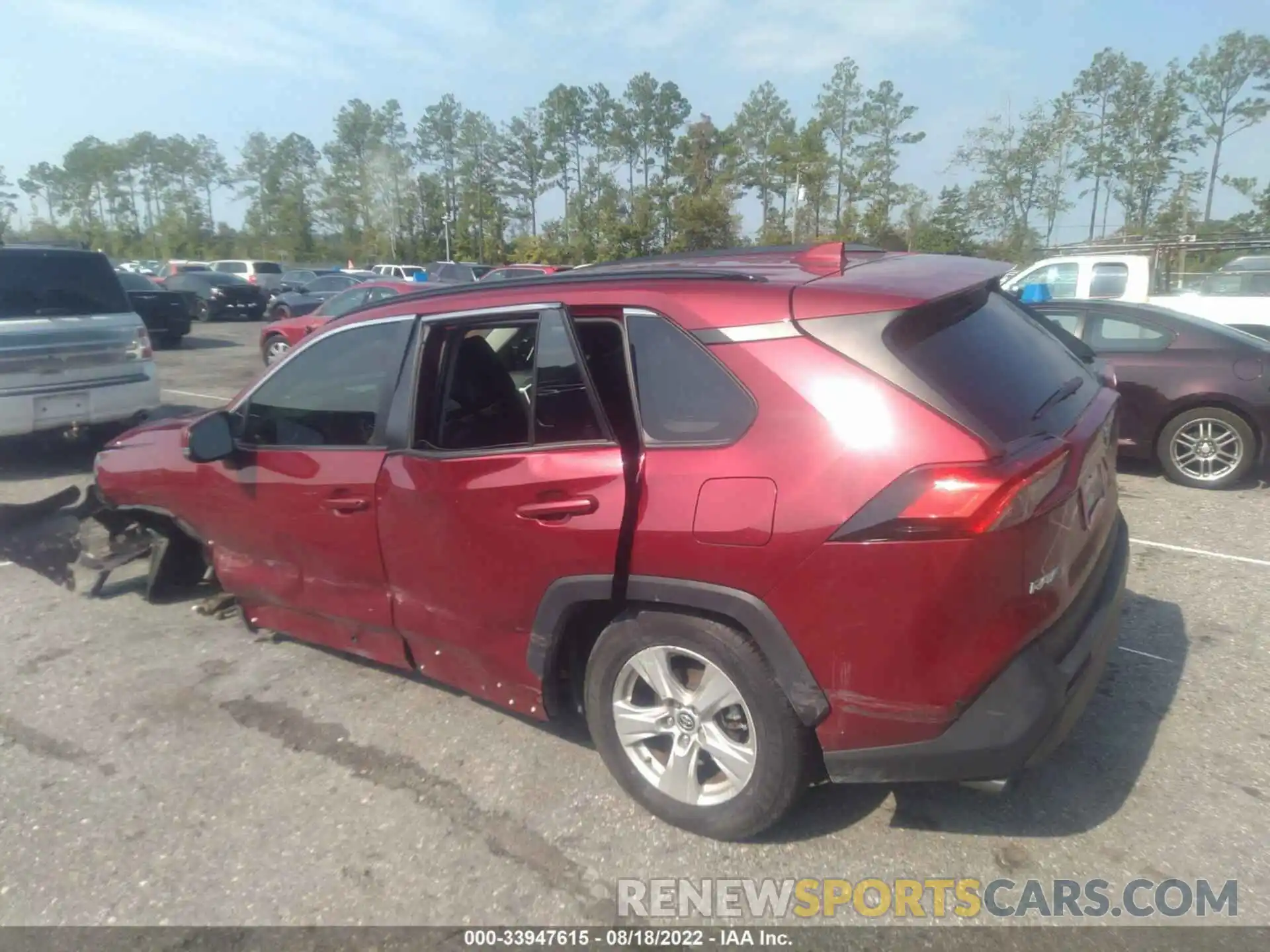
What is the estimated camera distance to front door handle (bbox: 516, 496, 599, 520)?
3068 mm

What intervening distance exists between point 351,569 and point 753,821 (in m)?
1.89

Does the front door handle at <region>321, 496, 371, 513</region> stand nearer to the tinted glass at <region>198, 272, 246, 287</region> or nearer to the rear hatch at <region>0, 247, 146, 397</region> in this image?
the rear hatch at <region>0, 247, 146, 397</region>

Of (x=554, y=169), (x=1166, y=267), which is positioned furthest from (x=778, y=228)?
(x=1166, y=267)

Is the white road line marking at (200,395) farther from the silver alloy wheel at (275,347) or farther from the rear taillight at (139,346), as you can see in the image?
the rear taillight at (139,346)

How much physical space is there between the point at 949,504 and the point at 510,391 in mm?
1869

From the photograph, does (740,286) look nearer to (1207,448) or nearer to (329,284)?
(1207,448)

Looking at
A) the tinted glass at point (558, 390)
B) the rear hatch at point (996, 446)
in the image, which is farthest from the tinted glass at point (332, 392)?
the rear hatch at point (996, 446)

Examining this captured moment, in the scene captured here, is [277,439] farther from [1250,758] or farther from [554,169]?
[554,169]

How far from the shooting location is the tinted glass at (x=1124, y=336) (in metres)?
7.71

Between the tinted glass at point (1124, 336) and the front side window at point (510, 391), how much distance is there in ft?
19.0

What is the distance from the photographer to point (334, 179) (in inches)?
2539

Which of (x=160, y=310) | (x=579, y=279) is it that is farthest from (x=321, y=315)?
(x=579, y=279)

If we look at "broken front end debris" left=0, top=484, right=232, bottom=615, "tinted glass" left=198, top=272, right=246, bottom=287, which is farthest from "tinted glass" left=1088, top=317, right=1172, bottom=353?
"tinted glass" left=198, top=272, right=246, bottom=287

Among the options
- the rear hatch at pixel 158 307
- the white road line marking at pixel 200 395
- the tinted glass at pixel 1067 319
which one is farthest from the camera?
the rear hatch at pixel 158 307
